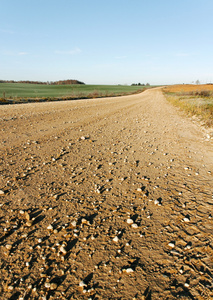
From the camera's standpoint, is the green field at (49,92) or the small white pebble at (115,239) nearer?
the small white pebble at (115,239)

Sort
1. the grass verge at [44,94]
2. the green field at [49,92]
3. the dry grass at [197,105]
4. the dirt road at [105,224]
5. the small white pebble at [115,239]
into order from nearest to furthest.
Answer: the dirt road at [105,224] < the small white pebble at [115,239] < the dry grass at [197,105] < the grass verge at [44,94] < the green field at [49,92]

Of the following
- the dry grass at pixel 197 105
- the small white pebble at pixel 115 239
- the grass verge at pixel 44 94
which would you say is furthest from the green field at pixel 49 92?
the small white pebble at pixel 115 239

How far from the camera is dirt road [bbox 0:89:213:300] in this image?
2.01 meters

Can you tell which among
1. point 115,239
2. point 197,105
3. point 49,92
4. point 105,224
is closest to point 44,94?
point 49,92

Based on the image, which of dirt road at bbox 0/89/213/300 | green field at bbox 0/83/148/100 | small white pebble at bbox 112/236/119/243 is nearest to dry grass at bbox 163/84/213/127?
dirt road at bbox 0/89/213/300

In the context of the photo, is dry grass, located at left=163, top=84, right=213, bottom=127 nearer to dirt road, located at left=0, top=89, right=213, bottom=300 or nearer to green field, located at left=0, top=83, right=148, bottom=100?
dirt road, located at left=0, top=89, right=213, bottom=300

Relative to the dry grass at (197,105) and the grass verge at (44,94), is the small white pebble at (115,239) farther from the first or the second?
the grass verge at (44,94)

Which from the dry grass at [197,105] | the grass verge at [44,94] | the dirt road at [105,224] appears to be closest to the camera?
the dirt road at [105,224]

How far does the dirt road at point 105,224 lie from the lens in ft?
6.61

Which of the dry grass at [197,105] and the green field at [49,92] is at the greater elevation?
the green field at [49,92]

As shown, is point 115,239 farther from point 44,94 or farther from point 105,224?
point 44,94

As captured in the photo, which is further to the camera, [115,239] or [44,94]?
[44,94]

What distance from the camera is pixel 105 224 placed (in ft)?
9.41

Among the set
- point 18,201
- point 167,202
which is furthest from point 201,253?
point 18,201
